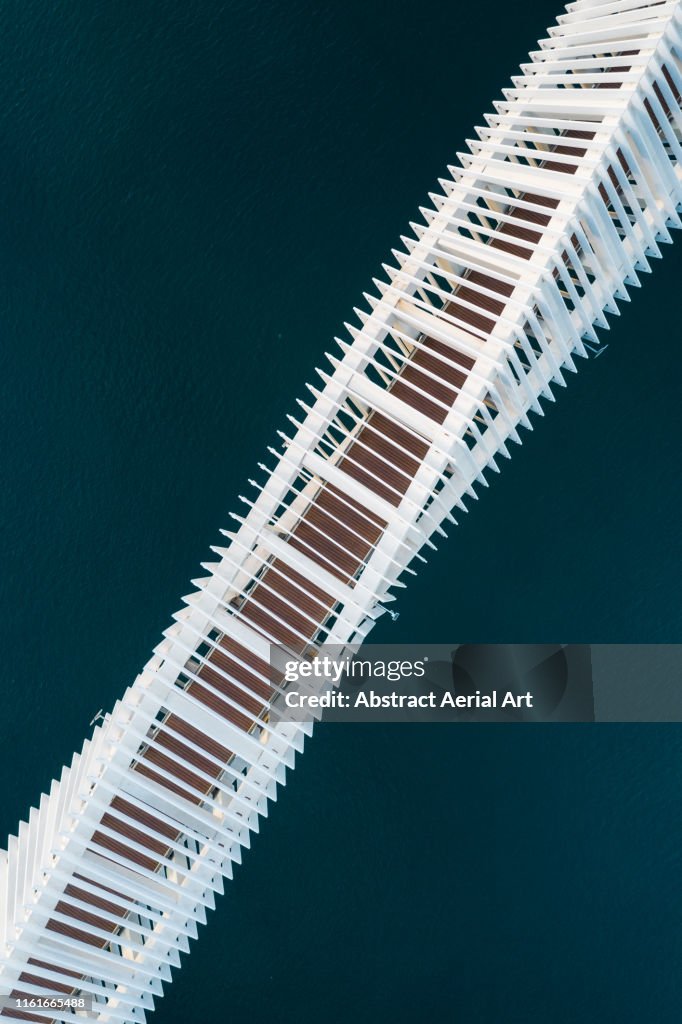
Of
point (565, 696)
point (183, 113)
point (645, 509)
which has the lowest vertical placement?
point (565, 696)

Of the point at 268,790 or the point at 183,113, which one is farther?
the point at 183,113

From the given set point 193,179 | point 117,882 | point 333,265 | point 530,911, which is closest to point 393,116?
point 333,265

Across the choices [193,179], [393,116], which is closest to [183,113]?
[193,179]

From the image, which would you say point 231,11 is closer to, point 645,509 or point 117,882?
point 645,509

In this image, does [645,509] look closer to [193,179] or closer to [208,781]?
[208,781]

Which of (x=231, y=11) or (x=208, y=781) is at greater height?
(x=231, y=11)

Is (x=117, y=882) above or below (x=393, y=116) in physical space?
below
